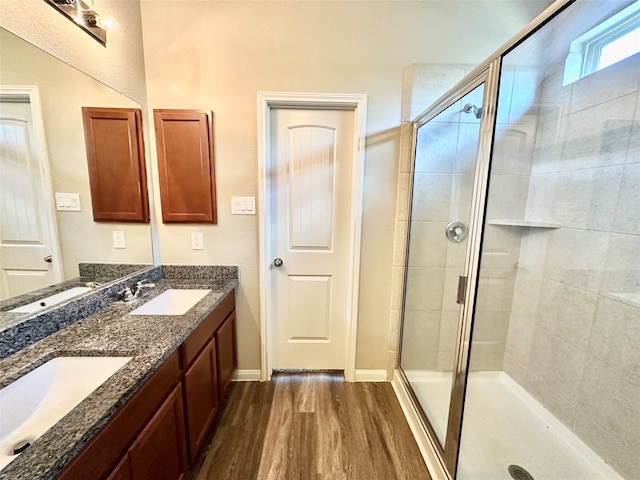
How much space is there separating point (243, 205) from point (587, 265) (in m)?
2.10

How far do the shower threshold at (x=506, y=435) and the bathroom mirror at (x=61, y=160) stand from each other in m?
2.11

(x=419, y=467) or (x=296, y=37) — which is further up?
(x=296, y=37)

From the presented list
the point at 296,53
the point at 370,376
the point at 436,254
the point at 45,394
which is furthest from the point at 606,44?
the point at 45,394

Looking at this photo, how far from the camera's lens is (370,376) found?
2.03m

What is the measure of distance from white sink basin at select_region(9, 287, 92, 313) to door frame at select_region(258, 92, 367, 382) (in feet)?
3.24

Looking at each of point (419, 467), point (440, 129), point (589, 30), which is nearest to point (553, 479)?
point (419, 467)

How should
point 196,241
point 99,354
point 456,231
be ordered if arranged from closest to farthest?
point 99,354 < point 456,231 < point 196,241

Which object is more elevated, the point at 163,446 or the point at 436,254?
the point at 436,254

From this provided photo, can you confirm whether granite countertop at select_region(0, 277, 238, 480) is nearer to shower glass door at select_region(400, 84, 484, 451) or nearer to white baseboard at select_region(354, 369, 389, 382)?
white baseboard at select_region(354, 369, 389, 382)

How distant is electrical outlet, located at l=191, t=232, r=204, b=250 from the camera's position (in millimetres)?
1845

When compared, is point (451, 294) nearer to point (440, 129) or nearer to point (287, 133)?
point (440, 129)

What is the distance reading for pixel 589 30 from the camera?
50.4 inches

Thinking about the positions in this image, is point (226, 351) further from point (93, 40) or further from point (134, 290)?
point (93, 40)

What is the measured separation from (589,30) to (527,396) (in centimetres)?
216
